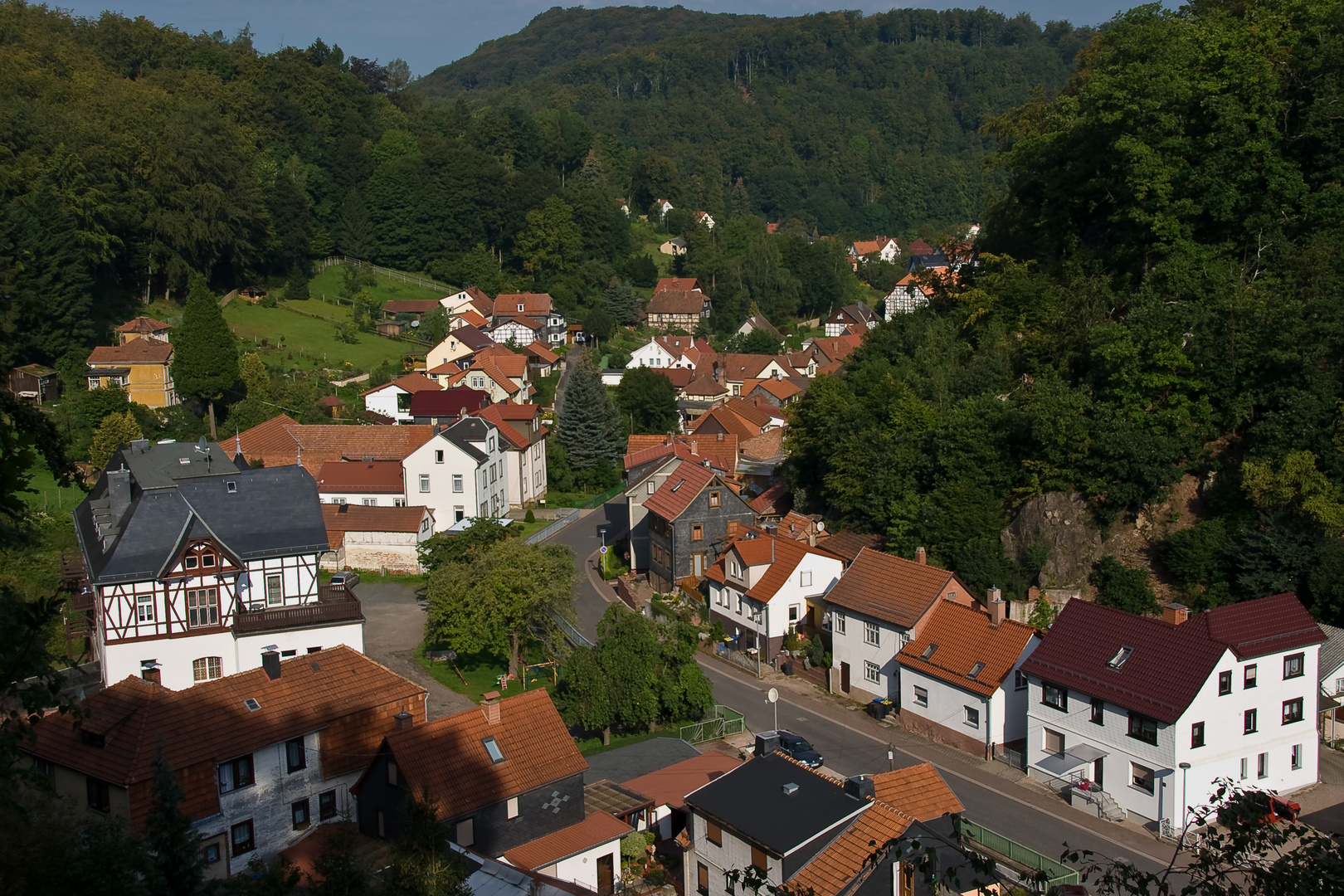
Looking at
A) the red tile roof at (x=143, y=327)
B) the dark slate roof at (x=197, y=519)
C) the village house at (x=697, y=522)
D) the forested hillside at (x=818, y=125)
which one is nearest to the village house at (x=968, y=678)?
the village house at (x=697, y=522)

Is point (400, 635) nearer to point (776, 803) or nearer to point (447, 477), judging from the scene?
point (447, 477)

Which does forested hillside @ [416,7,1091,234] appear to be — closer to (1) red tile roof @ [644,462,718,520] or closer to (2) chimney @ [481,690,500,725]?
(1) red tile roof @ [644,462,718,520]

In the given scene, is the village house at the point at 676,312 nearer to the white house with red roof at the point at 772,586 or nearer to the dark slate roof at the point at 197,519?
the white house with red roof at the point at 772,586

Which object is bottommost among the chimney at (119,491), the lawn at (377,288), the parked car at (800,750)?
the parked car at (800,750)

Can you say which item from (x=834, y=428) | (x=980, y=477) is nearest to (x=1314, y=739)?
(x=980, y=477)

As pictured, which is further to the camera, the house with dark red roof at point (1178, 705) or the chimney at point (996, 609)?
the chimney at point (996, 609)

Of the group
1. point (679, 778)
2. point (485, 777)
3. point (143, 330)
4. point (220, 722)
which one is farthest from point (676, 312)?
point (485, 777)
